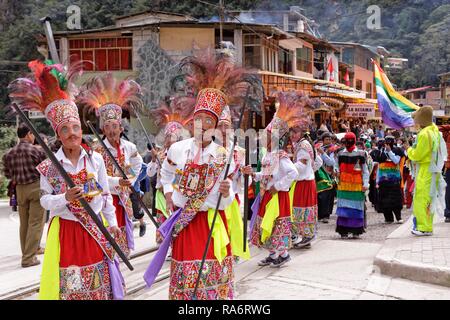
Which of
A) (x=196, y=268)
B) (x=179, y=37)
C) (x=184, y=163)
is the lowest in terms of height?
(x=196, y=268)

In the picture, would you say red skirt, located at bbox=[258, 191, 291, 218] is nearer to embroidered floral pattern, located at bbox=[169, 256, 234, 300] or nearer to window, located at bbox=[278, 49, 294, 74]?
embroidered floral pattern, located at bbox=[169, 256, 234, 300]

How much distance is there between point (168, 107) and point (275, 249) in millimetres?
3023

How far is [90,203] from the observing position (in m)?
4.63

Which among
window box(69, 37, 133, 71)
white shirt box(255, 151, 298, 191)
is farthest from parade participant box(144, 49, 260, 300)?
A: window box(69, 37, 133, 71)

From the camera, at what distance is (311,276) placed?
283 inches

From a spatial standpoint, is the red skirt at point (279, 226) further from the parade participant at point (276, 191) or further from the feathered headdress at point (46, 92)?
the feathered headdress at point (46, 92)

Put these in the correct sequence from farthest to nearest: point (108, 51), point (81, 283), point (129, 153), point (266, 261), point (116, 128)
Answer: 1. point (108, 51)
2. point (266, 261)
3. point (129, 153)
4. point (116, 128)
5. point (81, 283)

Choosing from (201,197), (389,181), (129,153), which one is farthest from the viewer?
(389,181)

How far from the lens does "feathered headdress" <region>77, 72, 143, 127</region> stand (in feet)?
23.5

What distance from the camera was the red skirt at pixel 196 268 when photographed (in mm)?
4750

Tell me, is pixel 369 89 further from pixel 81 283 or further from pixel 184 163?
pixel 81 283

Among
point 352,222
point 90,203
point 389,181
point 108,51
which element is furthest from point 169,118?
point 108,51

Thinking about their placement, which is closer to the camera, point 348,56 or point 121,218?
point 121,218

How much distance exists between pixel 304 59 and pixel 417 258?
29.5 meters
